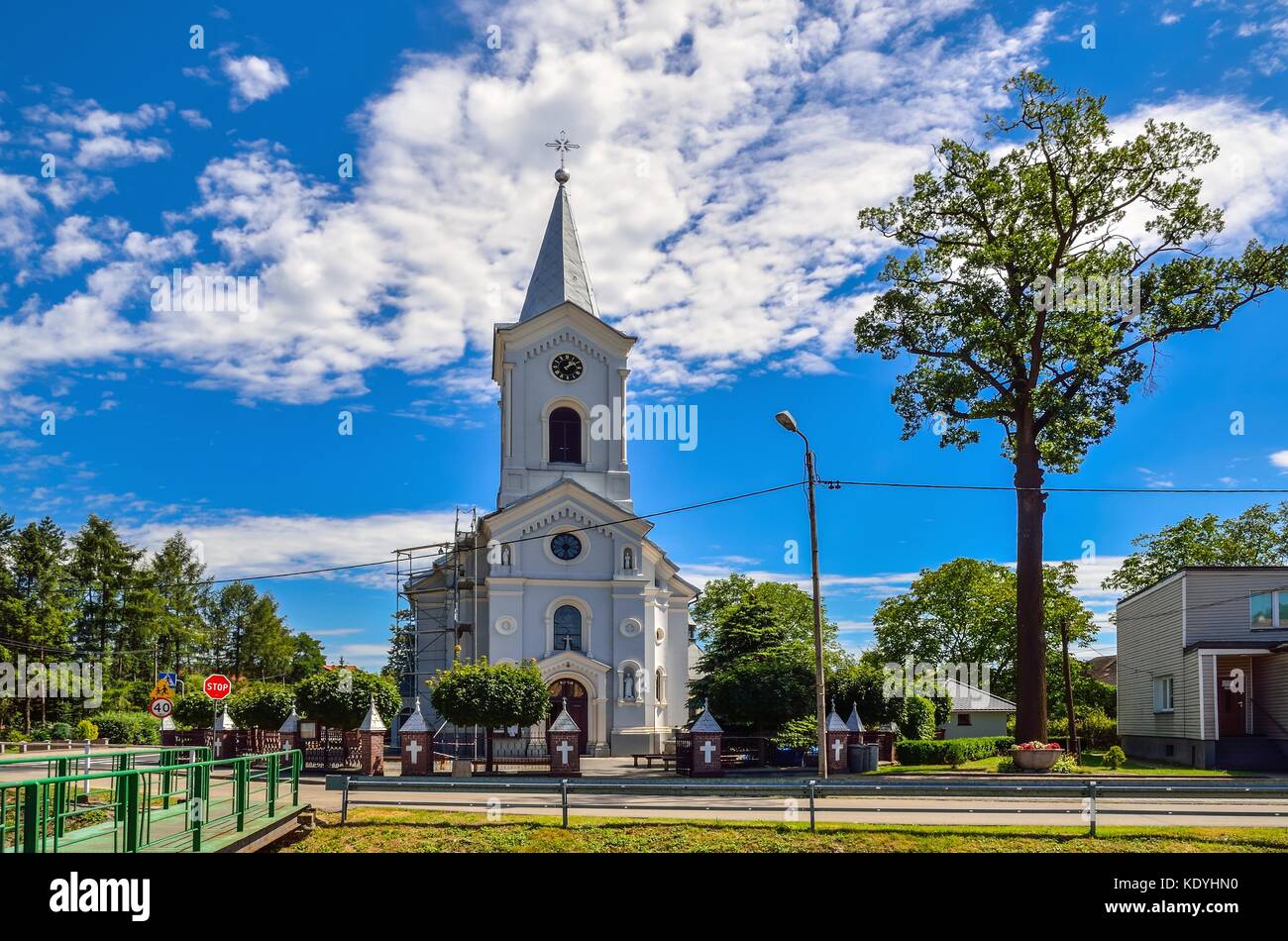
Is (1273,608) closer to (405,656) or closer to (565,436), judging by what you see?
(565,436)

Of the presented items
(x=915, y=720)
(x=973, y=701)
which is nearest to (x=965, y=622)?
(x=973, y=701)

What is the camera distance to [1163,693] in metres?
39.0

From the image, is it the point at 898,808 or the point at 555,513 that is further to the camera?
the point at 555,513

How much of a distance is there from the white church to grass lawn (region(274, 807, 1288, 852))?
25.9 meters

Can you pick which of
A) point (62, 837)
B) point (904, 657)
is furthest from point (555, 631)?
point (62, 837)

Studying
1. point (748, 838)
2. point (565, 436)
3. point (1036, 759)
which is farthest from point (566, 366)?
point (748, 838)

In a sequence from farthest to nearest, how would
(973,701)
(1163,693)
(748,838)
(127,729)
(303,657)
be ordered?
(303,657)
(973,701)
(127,729)
(1163,693)
(748,838)

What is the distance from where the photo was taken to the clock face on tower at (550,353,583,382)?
48.3 metres

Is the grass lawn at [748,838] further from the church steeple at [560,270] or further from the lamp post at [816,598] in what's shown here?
the church steeple at [560,270]

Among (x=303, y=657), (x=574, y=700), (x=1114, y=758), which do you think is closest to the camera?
(x=1114, y=758)

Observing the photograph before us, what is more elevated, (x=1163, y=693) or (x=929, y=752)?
(x=1163, y=693)

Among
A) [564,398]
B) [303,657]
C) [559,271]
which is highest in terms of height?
[559,271]

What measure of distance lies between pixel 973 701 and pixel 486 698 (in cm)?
3918
